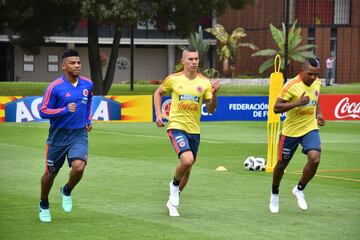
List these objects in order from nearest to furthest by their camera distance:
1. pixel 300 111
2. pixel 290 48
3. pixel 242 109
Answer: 1. pixel 300 111
2. pixel 242 109
3. pixel 290 48

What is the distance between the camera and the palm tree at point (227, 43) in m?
64.0

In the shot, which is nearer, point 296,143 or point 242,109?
point 296,143

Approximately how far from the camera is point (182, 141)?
11578mm

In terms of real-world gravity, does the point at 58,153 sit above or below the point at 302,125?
below

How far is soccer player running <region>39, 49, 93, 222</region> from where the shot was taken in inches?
428

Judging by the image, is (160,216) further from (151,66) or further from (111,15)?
(151,66)

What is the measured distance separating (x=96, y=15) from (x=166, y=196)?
24705 mm

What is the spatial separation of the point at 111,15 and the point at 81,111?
2583 centimetres

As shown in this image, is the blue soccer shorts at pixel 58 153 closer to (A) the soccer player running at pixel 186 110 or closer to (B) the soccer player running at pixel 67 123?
(B) the soccer player running at pixel 67 123

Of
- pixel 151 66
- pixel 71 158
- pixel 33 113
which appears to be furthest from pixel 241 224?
pixel 151 66

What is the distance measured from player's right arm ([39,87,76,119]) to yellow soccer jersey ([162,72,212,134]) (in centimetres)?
153

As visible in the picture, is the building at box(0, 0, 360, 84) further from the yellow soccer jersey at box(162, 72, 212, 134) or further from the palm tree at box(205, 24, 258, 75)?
the yellow soccer jersey at box(162, 72, 212, 134)

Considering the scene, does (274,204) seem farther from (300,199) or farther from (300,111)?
(300,111)

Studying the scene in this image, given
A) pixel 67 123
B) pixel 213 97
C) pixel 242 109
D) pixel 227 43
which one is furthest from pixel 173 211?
pixel 227 43
